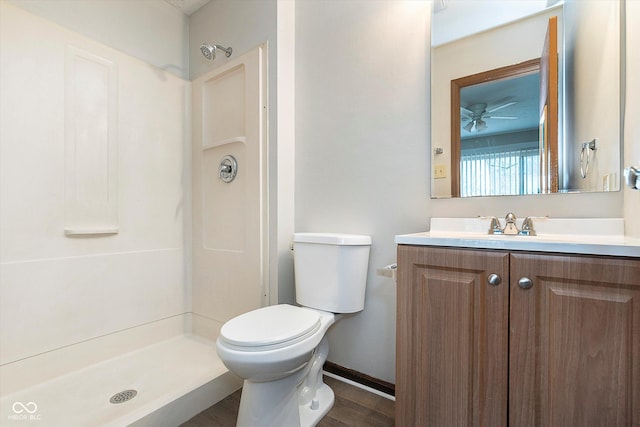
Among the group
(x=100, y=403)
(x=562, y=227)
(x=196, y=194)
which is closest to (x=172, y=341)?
(x=100, y=403)

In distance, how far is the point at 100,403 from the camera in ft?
4.50

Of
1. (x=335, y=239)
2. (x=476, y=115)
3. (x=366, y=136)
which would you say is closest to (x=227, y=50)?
(x=366, y=136)

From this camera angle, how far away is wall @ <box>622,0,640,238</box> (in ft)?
2.96

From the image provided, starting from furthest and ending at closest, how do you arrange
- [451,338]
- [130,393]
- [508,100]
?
[130,393]
[508,100]
[451,338]

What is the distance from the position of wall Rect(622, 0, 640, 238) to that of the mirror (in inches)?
1.6

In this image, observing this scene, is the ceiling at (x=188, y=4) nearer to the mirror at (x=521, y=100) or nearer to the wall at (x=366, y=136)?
the wall at (x=366, y=136)

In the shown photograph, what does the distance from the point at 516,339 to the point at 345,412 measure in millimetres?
903

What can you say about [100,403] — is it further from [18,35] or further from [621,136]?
[621,136]

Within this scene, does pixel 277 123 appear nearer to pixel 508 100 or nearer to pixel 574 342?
pixel 508 100

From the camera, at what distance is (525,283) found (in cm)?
79

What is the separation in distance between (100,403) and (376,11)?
7.69 feet

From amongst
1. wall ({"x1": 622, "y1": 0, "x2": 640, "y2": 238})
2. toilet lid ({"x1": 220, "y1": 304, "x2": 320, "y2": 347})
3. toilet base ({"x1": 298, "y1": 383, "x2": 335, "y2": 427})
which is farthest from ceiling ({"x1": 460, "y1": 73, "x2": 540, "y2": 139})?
toilet base ({"x1": 298, "y1": 383, "x2": 335, "y2": 427})

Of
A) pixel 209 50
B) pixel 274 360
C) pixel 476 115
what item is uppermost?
pixel 209 50

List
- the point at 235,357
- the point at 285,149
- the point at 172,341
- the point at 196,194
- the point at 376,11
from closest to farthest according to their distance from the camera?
1. the point at 235,357
2. the point at 376,11
3. the point at 285,149
4. the point at 172,341
5. the point at 196,194
